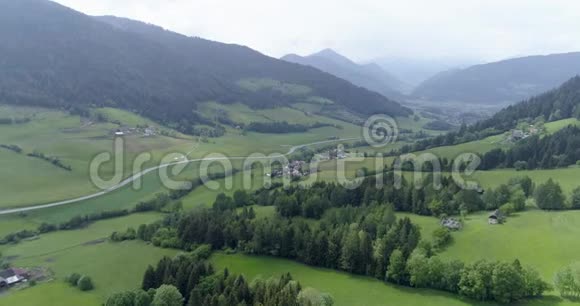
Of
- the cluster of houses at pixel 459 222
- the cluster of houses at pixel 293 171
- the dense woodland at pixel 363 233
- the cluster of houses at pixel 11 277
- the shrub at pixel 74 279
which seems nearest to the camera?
the dense woodland at pixel 363 233

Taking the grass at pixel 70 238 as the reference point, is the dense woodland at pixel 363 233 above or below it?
above

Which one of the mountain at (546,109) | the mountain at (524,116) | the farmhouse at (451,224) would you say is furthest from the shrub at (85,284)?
the mountain at (546,109)

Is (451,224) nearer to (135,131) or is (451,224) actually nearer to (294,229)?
(294,229)

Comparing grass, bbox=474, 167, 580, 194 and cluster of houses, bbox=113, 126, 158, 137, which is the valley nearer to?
grass, bbox=474, 167, 580, 194

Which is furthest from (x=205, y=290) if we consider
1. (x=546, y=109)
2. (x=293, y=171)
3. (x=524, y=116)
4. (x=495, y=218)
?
(x=524, y=116)

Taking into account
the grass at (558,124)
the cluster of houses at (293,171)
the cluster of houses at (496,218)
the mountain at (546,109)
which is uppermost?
the mountain at (546,109)

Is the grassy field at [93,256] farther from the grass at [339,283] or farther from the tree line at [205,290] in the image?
the grass at [339,283]
